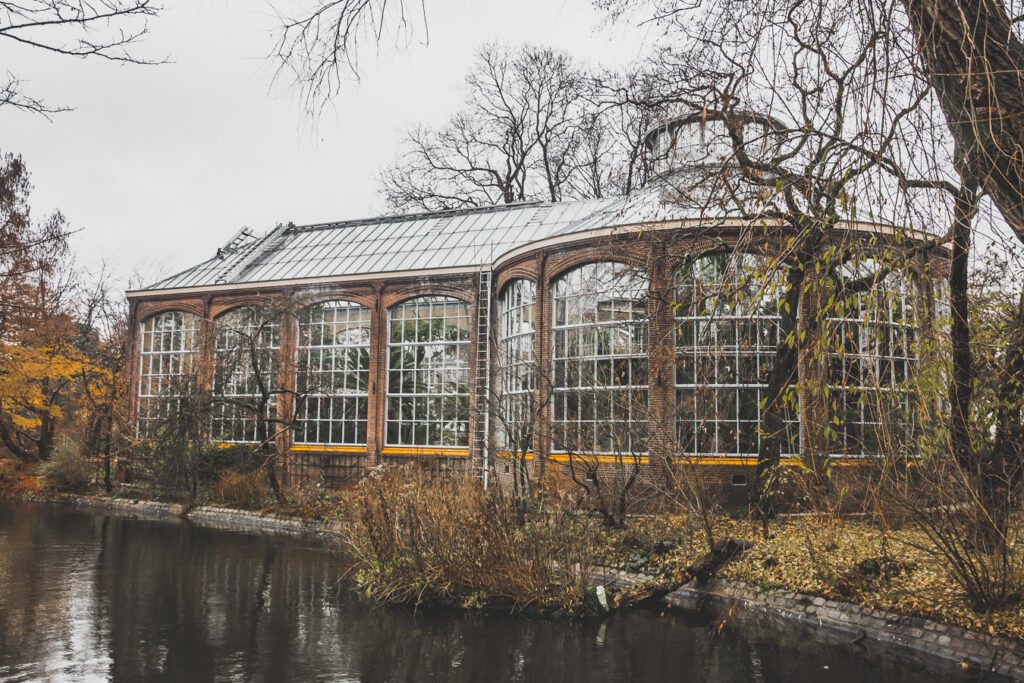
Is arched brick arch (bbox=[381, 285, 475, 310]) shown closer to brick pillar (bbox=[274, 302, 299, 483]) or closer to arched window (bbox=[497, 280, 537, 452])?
arched window (bbox=[497, 280, 537, 452])

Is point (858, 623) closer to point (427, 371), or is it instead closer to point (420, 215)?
point (427, 371)

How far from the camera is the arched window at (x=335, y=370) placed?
2370 cm

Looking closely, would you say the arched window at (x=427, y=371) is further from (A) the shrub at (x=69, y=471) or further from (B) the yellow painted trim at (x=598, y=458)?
(A) the shrub at (x=69, y=471)

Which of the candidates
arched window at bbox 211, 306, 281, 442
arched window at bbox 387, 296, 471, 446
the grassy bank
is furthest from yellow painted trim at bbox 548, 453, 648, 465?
arched window at bbox 211, 306, 281, 442

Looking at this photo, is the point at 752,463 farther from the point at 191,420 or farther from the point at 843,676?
the point at 191,420

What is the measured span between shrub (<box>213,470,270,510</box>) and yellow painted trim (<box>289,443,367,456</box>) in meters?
2.82

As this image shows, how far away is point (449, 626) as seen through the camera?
9.90 m

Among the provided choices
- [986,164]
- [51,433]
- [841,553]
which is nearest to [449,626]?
[841,553]

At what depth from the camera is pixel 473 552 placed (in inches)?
412

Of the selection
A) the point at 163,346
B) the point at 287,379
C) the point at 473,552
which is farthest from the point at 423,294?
the point at 473,552

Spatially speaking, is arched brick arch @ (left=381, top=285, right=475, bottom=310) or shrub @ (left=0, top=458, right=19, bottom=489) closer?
arched brick arch @ (left=381, top=285, right=475, bottom=310)

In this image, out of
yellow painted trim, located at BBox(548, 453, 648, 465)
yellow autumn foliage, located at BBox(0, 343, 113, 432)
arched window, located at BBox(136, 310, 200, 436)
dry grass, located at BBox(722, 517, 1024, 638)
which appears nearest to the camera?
dry grass, located at BBox(722, 517, 1024, 638)

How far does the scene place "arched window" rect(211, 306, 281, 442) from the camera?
21.9m

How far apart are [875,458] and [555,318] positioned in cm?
998
